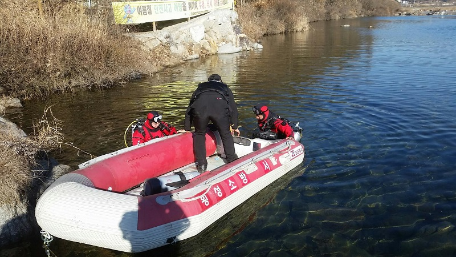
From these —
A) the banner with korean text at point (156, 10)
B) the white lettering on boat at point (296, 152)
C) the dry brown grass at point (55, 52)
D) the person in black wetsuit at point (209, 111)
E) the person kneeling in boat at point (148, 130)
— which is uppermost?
the banner with korean text at point (156, 10)

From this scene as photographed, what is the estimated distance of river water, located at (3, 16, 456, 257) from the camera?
517 cm

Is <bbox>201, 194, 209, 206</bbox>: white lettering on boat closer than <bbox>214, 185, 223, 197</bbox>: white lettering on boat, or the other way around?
<bbox>201, 194, 209, 206</bbox>: white lettering on boat

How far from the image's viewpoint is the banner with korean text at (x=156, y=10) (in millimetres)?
18844

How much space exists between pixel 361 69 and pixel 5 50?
48.8 feet

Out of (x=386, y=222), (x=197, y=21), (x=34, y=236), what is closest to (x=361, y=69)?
(x=197, y=21)

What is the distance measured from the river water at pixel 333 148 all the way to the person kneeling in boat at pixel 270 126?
75 centimetres

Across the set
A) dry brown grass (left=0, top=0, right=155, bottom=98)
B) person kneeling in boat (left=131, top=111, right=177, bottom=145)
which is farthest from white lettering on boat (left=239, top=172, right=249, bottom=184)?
dry brown grass (left=0, top=0, right=155, bottom=98)

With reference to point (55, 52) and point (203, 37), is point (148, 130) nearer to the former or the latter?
point (55, 52)

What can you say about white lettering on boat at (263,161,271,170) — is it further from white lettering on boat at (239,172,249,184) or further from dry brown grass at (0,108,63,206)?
dry brown grass at (0,108,63,206)

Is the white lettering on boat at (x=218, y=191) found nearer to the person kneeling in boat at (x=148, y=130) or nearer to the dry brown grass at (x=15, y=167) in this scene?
the person kneeling in boat at (x=148, y=130)

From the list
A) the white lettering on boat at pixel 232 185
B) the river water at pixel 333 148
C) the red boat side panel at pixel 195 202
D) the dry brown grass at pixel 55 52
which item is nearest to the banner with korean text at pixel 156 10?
the dry brown grass at pixel 55 52

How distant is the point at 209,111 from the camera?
20.8 feet

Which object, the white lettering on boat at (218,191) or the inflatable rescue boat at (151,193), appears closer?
the inflatable rescue boat at (151,193)

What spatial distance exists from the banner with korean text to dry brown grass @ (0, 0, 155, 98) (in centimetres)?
274
